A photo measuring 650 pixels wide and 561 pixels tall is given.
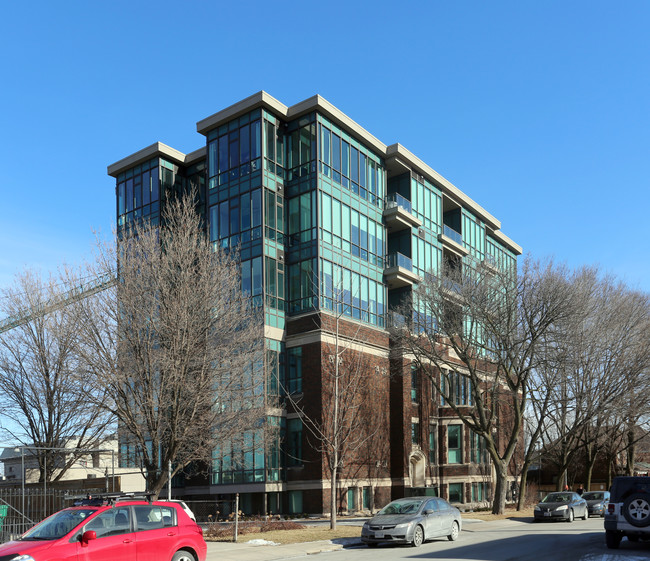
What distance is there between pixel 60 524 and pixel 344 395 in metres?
23.5

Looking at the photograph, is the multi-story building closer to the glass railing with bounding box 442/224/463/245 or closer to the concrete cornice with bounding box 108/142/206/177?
the concrete cornice with bounding box 108/142/206/177

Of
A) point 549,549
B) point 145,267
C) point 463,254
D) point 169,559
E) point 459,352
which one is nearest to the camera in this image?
point 169,559

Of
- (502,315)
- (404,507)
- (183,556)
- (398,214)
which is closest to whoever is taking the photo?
(183,556)

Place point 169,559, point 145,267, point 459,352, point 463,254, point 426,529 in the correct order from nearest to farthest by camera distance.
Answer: point 169,559, point 426,529, point 145,267, point 459,352, point 463,254

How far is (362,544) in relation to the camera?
21344 millimetres

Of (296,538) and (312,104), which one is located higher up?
(312,104)

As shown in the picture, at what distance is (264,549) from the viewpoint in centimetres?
1931

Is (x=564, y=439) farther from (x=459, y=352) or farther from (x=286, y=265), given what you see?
(x=286, y=265)

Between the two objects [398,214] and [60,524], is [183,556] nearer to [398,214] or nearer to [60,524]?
[60,524]

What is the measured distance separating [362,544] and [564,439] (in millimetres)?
23325

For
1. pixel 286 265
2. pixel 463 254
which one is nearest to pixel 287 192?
pixel 286 265

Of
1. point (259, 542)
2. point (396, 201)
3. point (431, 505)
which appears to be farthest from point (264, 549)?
point (396, 201)

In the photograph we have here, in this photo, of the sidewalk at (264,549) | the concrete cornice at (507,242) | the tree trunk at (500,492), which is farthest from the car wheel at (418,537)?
the concrete cornice at (507,242)

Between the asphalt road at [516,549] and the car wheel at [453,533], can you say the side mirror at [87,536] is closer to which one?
the asphalt road at [516,549]
